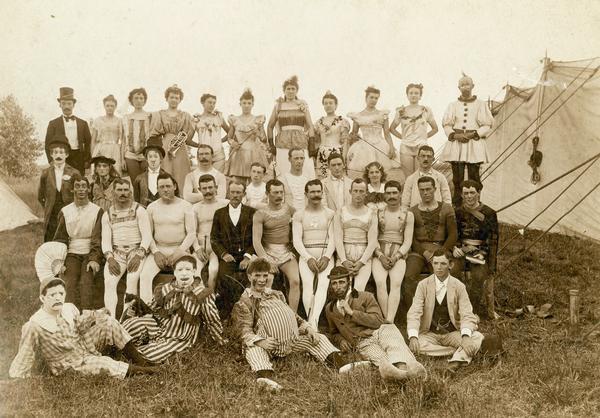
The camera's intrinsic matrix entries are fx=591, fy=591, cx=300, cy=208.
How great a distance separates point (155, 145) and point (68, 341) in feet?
9.87

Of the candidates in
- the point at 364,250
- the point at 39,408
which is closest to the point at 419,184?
the point at 364,250

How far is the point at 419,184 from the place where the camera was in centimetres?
621

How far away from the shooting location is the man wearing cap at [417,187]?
670cm

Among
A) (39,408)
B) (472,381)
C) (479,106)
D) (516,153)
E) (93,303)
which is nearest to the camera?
(39,408)

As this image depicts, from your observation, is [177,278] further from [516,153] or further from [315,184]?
[516,153]

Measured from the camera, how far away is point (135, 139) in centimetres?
729

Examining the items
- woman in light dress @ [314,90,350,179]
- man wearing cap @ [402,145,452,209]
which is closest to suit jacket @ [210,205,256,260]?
woman in light dress @ [314,90,350,179]

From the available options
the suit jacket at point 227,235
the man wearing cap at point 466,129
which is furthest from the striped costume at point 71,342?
the man wearing cap at point 466,129

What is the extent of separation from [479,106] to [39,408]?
5.96 meters

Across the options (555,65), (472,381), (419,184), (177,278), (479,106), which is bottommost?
(472,381)

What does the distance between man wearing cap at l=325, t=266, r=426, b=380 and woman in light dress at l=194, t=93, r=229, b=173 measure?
9.88 feet

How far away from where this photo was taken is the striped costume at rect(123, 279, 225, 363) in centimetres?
494

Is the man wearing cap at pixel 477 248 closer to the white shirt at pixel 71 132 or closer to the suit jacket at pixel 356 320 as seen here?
the suit jacket at pixel 356 320

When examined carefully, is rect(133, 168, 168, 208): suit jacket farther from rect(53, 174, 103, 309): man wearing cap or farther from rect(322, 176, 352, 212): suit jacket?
rect(322, 176, 352, 212): suit jacket
